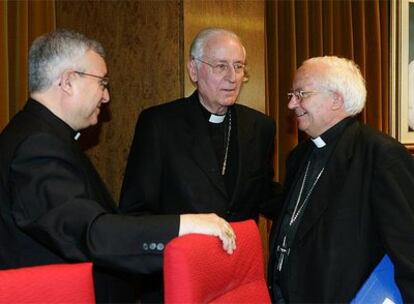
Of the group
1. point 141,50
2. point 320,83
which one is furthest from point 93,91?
point 141,50

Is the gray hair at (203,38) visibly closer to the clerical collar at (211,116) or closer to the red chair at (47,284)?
the clerical collar at (211,116)

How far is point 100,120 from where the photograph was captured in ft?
10.6

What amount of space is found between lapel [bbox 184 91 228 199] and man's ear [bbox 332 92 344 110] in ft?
1.87

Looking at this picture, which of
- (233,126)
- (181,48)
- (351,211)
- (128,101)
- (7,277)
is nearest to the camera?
(7,277)

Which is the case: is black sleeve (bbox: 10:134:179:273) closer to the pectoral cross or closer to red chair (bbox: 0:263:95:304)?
red chair (bbox: 0:263:95:304)

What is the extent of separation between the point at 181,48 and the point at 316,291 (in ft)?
4.66

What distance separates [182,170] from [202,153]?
0.40 ft

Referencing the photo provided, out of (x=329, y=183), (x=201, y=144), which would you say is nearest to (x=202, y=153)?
(x=201, y=144)

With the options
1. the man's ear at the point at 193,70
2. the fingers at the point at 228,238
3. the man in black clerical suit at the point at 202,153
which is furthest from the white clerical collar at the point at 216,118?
the fingers at the point at 228,238

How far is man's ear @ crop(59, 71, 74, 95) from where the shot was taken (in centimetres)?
178

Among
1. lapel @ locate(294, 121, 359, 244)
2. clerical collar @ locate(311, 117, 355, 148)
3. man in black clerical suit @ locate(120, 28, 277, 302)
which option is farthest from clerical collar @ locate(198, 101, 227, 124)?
lapel @ locate(294, 121, 359, 244)

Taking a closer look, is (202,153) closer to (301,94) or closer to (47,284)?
(301,94)

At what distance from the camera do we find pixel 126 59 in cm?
312

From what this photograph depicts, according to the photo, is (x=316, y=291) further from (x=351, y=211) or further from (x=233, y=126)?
(x=233, y=126)
